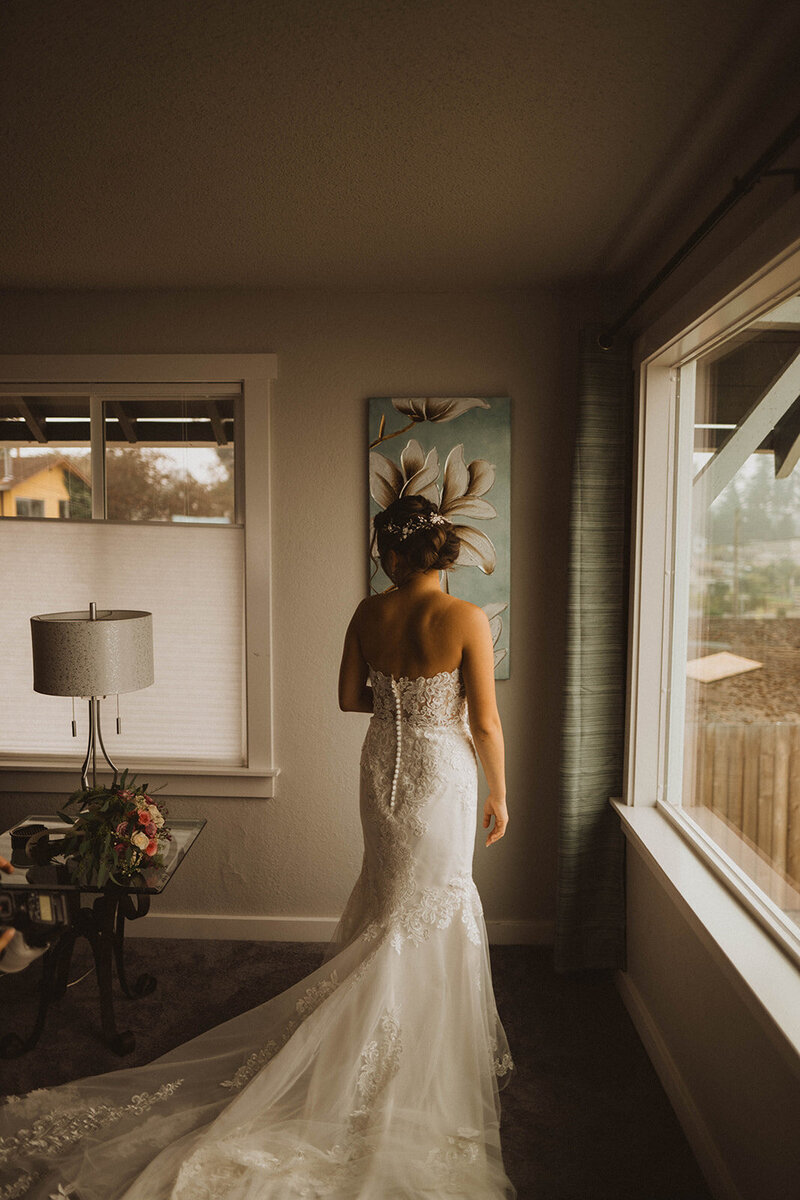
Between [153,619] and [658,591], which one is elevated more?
[658,591]

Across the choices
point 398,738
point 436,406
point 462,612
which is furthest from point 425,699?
point 436,406

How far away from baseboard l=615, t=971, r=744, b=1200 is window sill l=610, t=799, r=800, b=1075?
0.57 meters

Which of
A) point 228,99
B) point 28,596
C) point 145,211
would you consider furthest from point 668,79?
point 28,596

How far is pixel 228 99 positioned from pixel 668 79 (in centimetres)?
100

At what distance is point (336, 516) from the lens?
3.21 m

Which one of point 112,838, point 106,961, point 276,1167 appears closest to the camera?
point 276,1167

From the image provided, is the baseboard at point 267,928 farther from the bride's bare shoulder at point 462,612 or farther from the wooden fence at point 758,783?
the bride's bare shoulder at point 462,612

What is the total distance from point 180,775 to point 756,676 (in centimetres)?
233

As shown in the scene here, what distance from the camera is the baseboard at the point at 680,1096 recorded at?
6.35 feet

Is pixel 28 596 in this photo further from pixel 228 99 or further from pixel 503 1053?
pixel 503 1053

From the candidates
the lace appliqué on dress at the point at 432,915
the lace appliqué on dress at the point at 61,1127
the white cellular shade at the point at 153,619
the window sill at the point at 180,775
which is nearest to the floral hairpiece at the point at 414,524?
the lace appliqué on dress at the point at 432,915

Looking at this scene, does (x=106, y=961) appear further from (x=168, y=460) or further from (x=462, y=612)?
(x=168, y=460)

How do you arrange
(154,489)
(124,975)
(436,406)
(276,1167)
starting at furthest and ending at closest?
(154,489)
(436,406)
(124,975)
(276,1167)

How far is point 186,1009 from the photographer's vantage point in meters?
2.79
